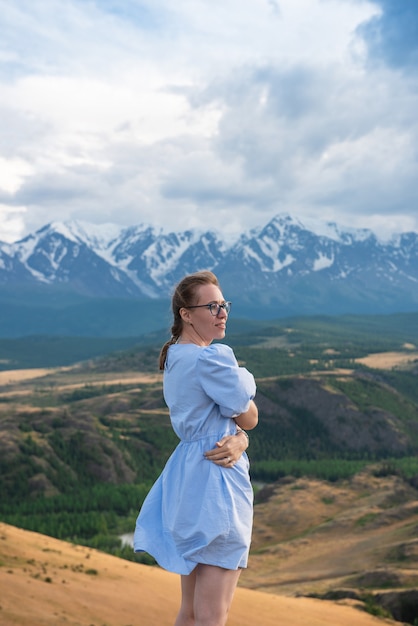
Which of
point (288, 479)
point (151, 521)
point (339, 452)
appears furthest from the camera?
point (339, 452)

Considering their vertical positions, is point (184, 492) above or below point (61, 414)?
above

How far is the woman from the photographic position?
26.8ft

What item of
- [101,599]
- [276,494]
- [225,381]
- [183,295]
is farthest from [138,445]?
[225,381]

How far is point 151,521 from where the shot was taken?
8.98 m

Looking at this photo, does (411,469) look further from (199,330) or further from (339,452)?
(199,330)

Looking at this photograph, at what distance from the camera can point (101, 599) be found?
3186cm

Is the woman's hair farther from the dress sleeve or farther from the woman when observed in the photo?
the dress sleeve

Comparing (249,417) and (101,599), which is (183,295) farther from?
(101,599)

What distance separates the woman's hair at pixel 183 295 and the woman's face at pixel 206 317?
3.0 inches

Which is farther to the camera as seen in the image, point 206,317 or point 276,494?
point 276,494

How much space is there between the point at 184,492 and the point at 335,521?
3019 inches

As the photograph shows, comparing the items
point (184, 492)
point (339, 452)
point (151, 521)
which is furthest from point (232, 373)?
point (339, 452)

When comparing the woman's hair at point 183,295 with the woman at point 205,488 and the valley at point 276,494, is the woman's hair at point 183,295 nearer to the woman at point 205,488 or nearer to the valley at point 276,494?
the woman at point 205,488

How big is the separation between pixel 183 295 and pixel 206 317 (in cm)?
40
